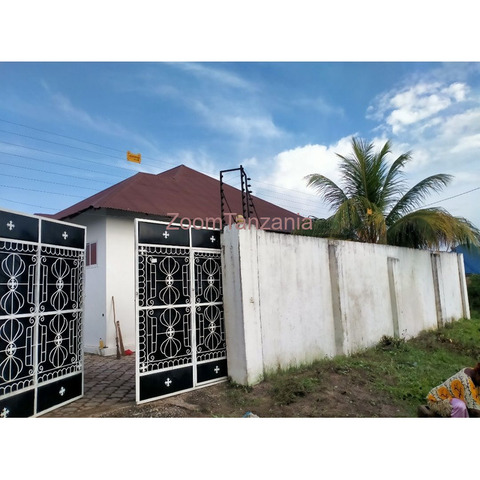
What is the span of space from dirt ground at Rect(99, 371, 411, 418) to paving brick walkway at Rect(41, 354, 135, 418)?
0.28 m

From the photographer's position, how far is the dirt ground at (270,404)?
3.72 meters

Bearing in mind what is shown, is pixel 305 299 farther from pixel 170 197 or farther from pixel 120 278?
pixel 170 197

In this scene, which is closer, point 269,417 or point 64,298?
point 269,417

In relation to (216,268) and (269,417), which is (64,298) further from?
(269,417)

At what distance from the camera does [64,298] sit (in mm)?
4301

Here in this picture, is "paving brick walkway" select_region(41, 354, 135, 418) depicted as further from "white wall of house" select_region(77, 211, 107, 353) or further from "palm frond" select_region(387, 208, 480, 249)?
"palm frond" select_region(387, 208, 480, 249)

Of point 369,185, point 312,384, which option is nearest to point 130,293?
point 312,384

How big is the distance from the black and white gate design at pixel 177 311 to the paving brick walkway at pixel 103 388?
485 millimetres

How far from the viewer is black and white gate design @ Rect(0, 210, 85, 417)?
354 centimetres

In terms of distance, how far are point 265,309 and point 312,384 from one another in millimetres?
1085

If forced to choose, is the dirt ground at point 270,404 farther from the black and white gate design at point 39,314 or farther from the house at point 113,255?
the house at point 113,255

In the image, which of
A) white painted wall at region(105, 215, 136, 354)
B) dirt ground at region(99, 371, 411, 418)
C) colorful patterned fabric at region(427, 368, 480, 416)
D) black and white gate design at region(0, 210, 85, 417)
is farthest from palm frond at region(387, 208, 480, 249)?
black and white gate design at region(0, 210, 85, 417)

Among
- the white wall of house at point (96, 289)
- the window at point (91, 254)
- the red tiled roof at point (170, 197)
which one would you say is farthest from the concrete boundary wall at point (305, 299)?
the window at point (91, 254)

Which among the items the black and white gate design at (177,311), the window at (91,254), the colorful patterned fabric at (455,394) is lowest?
the colorful patterned fabric at (455,394)
